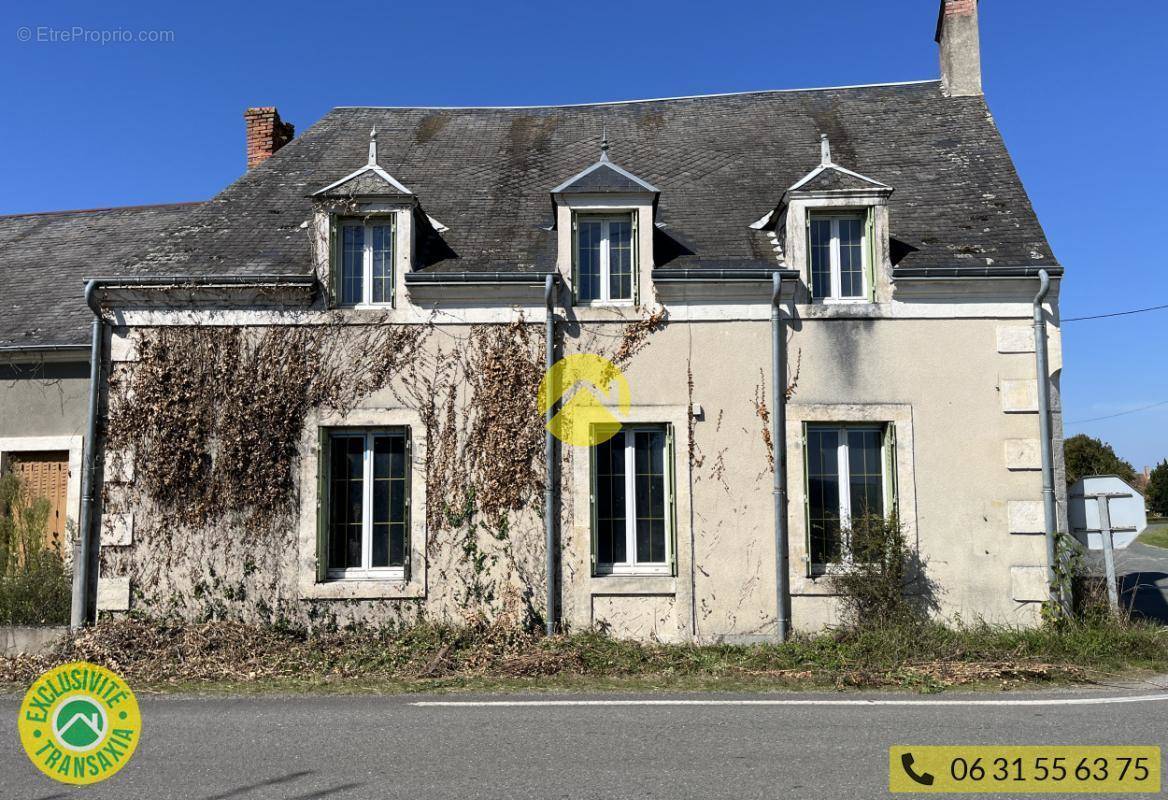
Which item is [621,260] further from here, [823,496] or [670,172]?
[823,496]

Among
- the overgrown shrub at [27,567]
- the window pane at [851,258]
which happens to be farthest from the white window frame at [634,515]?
the overgrown shrub at [27,567]

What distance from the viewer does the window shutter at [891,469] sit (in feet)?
31.9

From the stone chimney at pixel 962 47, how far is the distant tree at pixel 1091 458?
32.4 metres

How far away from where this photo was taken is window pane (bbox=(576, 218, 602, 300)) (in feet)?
33.5

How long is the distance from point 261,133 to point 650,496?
918 cm

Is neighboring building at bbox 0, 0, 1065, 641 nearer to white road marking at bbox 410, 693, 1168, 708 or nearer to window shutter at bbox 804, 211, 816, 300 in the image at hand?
window shutter at bbox 804, 211, 816, 300

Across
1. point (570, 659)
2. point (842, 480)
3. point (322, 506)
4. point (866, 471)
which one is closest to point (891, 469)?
point (866, 471)

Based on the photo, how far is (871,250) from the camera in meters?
10.1

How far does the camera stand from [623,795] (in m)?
4.98

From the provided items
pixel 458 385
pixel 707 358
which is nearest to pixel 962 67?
pixel 707 358

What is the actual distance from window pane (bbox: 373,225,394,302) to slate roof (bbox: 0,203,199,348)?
285cm

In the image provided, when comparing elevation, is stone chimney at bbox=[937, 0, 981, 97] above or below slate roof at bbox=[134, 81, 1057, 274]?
above

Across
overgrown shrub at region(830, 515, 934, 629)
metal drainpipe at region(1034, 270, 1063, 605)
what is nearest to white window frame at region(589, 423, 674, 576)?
overgrown shrub at region(830, 515, 934, 629)

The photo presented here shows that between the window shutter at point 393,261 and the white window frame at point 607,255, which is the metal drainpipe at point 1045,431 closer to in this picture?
the white window frame at point 607,255
